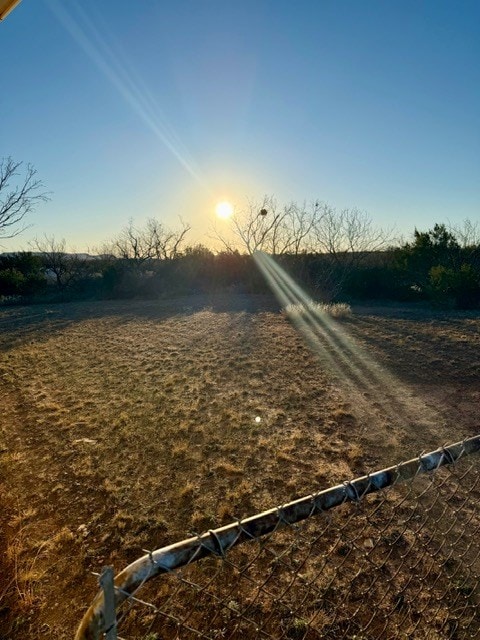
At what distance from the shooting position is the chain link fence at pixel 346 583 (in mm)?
1916

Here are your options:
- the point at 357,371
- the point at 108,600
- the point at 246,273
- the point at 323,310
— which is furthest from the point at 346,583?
the point at 246,273

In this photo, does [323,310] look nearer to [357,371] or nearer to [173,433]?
[357,371]

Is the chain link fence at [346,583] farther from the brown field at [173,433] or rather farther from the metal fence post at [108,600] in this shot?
the metal fence post at [108,600]

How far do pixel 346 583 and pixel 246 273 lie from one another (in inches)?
741

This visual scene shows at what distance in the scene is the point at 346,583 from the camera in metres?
2.21

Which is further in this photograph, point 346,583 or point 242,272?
point 242,272

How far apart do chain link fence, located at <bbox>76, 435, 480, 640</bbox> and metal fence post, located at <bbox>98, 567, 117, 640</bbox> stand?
2.71ft

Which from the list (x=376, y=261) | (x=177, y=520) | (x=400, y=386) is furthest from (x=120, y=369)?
(x=376, y=261)

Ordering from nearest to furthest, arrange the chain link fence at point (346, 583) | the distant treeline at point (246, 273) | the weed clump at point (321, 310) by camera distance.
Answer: the chain link fence at point (346, 583) → the weed clump at point (321, 310) → the distant treeline at point (246, 273)

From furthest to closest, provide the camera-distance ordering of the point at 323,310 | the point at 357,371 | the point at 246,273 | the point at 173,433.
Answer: the point at 246,273 → the point at 323,310 → the point at 357,371 → the point at 173,433

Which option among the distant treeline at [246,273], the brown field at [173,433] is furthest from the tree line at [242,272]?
the brown field at [173,433]

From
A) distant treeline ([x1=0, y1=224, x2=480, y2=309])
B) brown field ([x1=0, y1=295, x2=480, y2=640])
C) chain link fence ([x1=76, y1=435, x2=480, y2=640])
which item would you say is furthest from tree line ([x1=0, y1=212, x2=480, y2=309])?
chain link fence ([x1=76, y1=435, x2=480, y2=640])

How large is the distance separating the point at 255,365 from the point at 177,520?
161 inches

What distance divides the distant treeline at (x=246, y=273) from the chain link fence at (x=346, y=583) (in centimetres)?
1252
